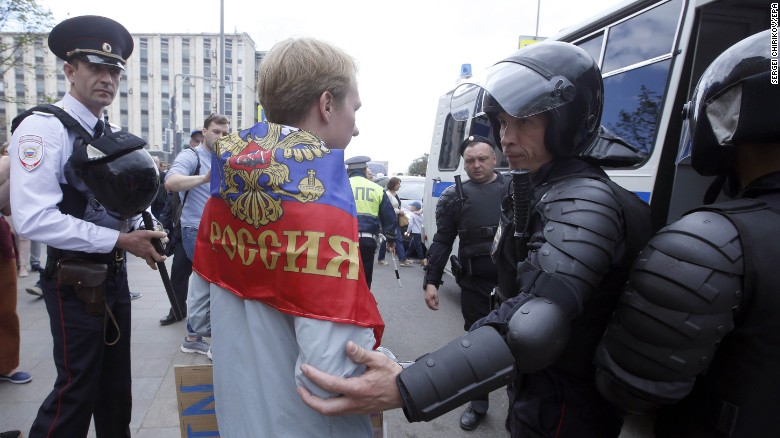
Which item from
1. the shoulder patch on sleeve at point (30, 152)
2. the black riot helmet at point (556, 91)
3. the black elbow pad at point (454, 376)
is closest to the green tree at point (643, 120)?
the black riot helmet at point (556, 91)

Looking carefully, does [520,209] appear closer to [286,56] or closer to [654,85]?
[286,56]

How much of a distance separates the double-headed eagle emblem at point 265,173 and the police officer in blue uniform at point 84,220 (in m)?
1.19

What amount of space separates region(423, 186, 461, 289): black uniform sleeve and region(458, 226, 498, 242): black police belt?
116 mm

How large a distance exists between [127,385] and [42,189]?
1.06 m

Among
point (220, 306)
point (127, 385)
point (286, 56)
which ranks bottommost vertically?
point (127, 385)

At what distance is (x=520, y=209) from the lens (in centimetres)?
164

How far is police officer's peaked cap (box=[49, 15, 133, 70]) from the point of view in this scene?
2127 millimetres

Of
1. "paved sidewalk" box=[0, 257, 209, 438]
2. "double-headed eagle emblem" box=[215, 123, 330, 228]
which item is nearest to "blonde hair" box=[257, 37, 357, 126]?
"double-headed eagle emblem" box=[215, 123, 330, 228]

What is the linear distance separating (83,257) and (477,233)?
2.57 m

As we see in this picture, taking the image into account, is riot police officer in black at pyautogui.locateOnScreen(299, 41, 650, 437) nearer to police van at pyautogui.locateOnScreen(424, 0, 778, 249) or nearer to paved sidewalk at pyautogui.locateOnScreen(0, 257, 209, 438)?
police van at pyautogui.locateOnScreen(424, 0, 778, 249)

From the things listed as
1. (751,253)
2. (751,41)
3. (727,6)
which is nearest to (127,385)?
(751,253)

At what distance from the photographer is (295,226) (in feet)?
3.23

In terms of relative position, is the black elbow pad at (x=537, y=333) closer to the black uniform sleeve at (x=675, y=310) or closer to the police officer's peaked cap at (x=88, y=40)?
the black uniform sleeve at (x=675, y=310)

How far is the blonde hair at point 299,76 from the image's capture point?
1.11 metres
